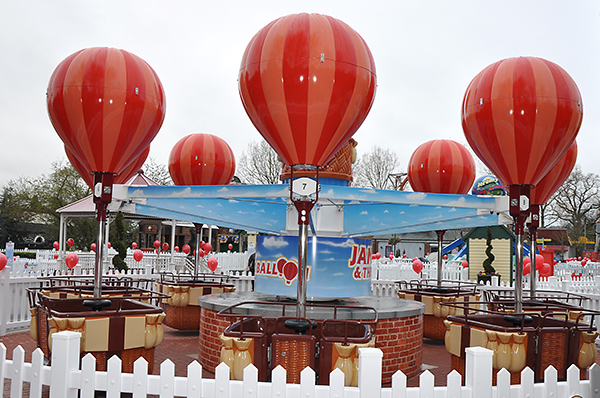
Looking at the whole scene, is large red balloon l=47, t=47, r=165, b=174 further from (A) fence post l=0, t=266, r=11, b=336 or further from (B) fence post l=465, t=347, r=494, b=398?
(B) fence post l=465, t=347, r=494, b=398

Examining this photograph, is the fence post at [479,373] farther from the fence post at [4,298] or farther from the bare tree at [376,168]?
the bare tree at [376,168]

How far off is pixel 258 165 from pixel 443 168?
27.0m

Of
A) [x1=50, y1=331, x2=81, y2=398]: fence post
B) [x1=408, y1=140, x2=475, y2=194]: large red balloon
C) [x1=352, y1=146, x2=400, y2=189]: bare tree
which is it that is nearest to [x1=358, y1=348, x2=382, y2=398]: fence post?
[x1=50, y1=331, x2=81, y2=398]: fence post

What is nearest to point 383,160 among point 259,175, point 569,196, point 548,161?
point 259,175

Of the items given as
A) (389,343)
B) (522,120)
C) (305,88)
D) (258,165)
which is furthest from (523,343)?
(258,165)

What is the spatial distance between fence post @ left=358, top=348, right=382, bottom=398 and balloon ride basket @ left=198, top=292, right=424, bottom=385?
1334 mm

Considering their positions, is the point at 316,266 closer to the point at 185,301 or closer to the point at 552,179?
the point at 185,301

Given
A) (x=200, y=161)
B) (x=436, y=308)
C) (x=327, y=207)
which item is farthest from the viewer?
(x=200, y=161)

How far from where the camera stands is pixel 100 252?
6.27m

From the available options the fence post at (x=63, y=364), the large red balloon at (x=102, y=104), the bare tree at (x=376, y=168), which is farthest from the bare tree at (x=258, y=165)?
the fence post at (x=63, y=364)

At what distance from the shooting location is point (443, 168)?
33.4 ft

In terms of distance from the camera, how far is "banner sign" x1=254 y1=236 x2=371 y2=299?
24.1 feet

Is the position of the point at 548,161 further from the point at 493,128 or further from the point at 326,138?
the point at 326,138

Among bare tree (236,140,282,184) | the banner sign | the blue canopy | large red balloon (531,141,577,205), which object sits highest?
bare tree (236,140,282,184)
